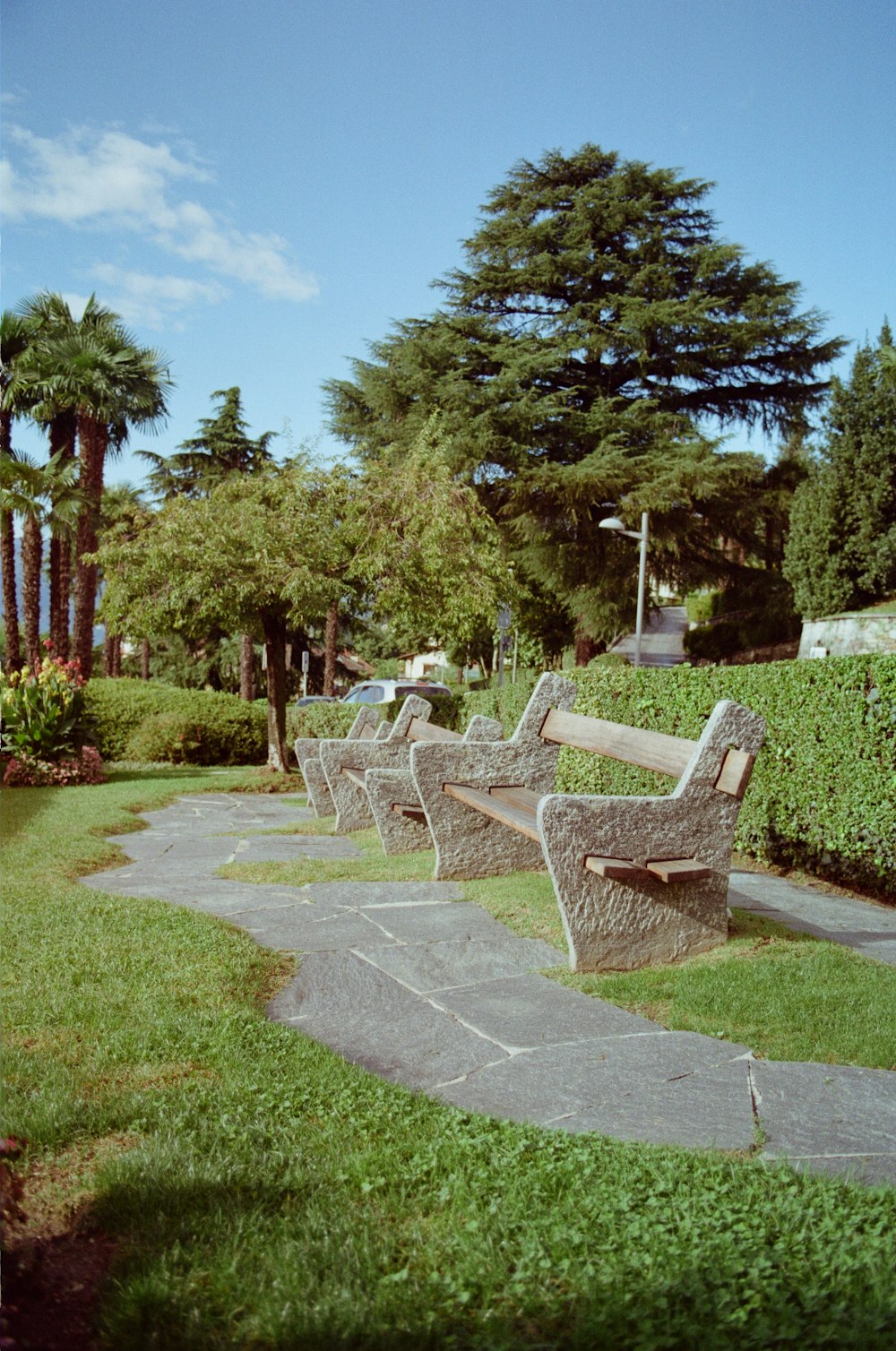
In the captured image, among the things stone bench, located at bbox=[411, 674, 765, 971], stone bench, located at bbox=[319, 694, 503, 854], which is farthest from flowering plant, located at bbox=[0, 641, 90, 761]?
stone bench, located at bbox=[411, 674, 765, 971]

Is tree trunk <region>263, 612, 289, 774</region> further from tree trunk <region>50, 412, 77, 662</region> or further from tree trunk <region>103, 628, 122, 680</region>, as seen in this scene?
tree trunk <region>103, 628, 122, 680</region>

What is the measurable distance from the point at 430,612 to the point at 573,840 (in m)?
11.5

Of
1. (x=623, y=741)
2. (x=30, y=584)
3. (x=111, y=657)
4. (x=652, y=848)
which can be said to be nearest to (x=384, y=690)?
(x=30, y=584)

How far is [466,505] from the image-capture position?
1736cm

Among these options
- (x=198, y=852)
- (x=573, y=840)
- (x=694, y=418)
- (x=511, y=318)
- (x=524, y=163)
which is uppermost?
(x=524, y=163)

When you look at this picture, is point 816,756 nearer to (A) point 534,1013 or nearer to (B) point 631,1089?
(A) point 534,1013

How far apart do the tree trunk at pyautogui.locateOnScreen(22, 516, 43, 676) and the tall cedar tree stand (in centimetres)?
843

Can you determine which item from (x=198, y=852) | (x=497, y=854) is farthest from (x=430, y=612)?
(x=497, y=854)

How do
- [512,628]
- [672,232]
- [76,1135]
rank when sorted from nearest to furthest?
[76,1135] < [672,232] < [512,628]

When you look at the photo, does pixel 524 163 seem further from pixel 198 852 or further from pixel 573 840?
pixel 573 840

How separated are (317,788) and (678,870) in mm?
6696

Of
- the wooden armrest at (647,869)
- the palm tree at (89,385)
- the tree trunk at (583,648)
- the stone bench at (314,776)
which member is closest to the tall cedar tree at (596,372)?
the tree trunk at (583,648)

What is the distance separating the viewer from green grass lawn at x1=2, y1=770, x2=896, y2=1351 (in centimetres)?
176

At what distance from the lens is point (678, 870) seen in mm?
4133
